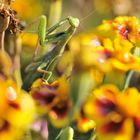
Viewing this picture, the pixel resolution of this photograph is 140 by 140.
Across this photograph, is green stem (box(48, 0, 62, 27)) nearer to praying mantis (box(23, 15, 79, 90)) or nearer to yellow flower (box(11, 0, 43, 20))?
yellow flower (box(11, 0, 43, 20))

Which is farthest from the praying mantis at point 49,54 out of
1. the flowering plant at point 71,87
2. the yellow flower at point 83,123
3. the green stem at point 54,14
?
the green stem at point 54,14

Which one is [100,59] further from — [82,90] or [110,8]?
[110,8]

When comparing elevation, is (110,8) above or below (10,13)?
below

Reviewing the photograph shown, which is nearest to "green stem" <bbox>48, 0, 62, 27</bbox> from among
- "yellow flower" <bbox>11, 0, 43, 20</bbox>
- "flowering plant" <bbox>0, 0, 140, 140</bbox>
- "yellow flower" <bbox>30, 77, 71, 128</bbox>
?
"yellow flower" <bbox>11, 0, 43, 20</bbox>

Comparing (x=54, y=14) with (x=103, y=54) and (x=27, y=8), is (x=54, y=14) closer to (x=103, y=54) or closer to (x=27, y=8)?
(x=27, y=8)

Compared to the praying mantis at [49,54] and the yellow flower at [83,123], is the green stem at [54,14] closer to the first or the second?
the praying mantis at [49,54]

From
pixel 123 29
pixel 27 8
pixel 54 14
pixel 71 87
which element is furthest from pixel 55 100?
pixel 27 8

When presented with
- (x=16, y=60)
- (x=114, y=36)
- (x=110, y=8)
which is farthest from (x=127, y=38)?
(x=110, y=8)
